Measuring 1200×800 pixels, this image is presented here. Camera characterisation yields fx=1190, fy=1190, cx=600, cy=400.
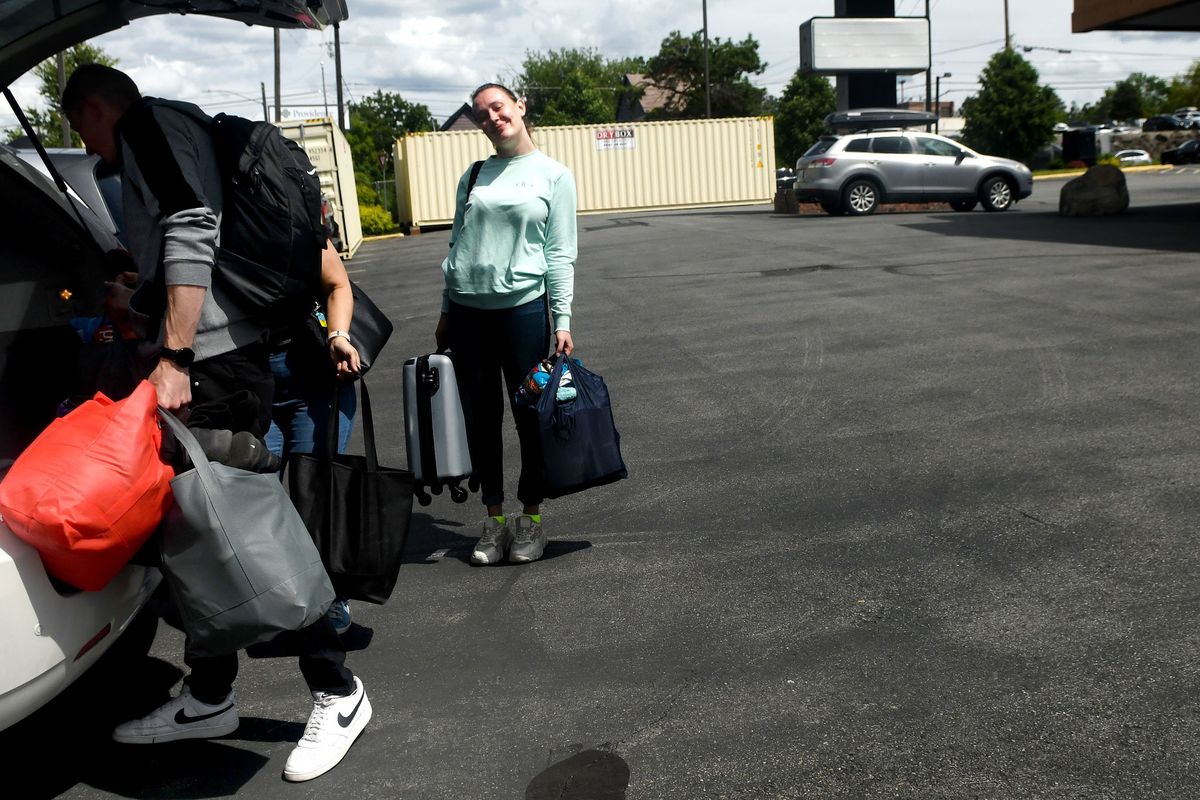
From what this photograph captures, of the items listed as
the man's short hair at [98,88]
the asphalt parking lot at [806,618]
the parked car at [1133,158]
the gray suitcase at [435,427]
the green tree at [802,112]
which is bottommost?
the asphalt parking lot at [806,618]

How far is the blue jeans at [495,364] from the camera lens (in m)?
4.65

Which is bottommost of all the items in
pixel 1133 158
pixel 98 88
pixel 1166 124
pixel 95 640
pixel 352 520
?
pixel 95 640

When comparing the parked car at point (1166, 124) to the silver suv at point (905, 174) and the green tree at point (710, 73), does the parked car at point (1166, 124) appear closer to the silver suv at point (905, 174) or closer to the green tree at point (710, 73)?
the green tree at point (710, 73)

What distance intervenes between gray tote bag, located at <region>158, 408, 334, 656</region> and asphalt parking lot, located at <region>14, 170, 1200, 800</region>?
589mm

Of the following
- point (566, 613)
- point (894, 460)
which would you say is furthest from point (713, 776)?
point (894, 460)

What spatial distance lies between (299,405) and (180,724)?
0.95 meters

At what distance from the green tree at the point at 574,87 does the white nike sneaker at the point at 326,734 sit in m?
79.8

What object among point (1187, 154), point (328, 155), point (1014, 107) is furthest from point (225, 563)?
point (1187, 154)

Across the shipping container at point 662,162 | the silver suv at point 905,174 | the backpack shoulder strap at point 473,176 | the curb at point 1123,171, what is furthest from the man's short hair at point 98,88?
the curb at point 1123,171

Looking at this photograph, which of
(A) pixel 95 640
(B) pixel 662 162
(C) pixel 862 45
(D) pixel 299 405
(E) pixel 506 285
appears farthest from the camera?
(B) pixel 662 162

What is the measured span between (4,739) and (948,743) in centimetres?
273

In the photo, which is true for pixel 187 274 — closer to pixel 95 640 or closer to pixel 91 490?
pixel 91 490

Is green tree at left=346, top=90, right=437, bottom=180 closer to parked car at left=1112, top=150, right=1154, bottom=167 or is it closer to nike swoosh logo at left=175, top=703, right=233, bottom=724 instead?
parked car at left=1112, top=150, right=1154, bottom=167

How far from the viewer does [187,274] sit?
9.53ft
